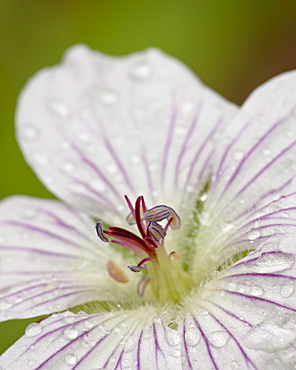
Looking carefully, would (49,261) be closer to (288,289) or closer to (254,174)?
(254,174)

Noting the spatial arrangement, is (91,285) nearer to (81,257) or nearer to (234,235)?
(81,257)

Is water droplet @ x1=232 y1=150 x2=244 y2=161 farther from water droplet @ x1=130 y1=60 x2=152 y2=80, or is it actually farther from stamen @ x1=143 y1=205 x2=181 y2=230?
water droplet @ x1=130 y1=60 x2=152 y2=80

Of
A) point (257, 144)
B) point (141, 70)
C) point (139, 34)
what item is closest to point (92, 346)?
point (257, 144)

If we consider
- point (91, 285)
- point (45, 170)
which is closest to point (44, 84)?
point (45, 170)

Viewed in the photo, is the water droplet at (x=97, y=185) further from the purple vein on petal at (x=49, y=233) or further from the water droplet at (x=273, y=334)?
the water droplet at (x=273, y=334)

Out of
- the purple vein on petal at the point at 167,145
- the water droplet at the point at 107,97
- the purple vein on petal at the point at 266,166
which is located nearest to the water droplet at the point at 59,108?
the water droplet at the point at 107,97
